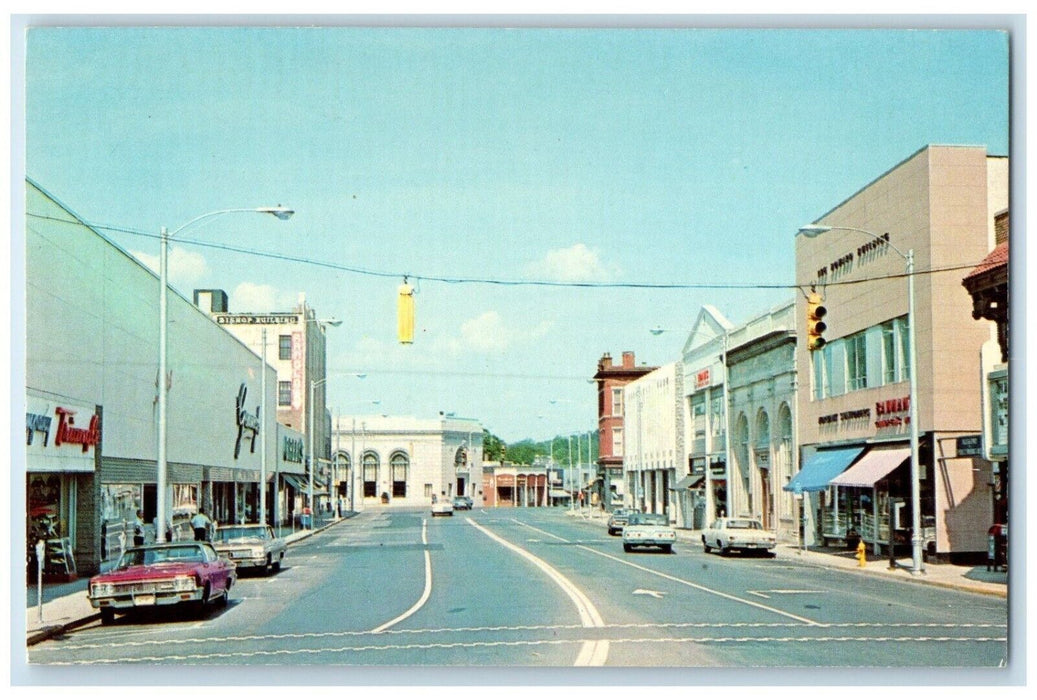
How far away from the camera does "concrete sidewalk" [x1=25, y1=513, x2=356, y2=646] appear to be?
21.4m

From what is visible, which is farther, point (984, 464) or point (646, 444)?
point (646, 444)

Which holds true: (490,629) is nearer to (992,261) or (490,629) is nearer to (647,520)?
(992,261)

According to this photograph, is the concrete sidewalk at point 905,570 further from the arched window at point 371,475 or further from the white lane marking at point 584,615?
the arched window at point 371,475

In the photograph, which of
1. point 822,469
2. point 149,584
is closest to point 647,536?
point 822,469

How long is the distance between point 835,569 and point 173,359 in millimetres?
23556

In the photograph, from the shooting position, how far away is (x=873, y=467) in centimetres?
4159

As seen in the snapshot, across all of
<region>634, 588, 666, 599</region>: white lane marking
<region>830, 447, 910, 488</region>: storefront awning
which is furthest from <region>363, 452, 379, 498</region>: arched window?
<region>634, 588, 666, 599</region>: white lane marking

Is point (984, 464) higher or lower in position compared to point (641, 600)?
higher

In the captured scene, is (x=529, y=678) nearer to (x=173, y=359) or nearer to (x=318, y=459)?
(x=173, y=359)

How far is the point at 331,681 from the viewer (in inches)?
653

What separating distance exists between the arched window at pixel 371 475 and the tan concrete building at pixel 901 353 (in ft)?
328

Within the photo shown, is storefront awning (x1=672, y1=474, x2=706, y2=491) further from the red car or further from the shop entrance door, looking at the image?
the red car

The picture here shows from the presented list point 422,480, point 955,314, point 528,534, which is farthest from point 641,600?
point 422,480

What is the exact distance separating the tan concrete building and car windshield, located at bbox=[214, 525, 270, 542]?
1723cm
